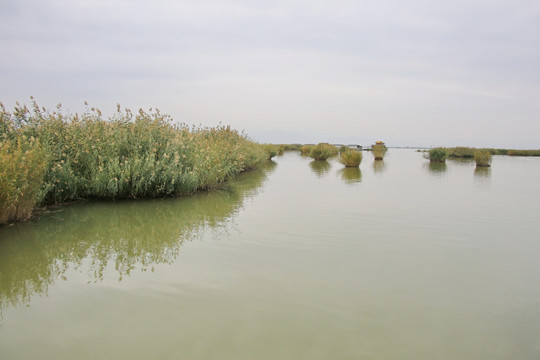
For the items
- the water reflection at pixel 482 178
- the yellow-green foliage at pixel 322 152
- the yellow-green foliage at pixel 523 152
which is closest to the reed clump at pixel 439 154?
the yellow-green foliage at pixel 322 152

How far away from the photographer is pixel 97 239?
5133 millimetres

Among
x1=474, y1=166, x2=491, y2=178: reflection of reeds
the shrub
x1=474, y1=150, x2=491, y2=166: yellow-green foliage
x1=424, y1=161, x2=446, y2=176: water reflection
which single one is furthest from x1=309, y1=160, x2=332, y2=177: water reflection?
the shrub

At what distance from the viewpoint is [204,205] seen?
8.19 metres

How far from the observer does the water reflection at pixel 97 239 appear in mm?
3811

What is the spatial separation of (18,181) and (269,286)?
473 cm

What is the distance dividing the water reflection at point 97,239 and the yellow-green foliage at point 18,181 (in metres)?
0.30

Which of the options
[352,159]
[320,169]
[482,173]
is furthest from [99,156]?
[482,173]

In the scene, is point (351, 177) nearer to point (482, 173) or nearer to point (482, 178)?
point (482, 178)

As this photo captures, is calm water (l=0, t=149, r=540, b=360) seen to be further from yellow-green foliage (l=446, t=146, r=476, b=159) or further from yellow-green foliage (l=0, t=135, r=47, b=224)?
yellow-green foliage (l=446, t=146, r=476, b=159)

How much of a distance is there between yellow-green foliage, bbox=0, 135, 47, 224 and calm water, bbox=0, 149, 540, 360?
33 cm

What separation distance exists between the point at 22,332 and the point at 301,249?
312cm

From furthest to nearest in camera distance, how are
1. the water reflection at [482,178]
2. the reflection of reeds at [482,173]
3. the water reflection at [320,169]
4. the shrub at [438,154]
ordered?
the shrub at [438,154], the water reflection at [320,169], the reflection of reeds at [482,173], the water reflection at [482,178]

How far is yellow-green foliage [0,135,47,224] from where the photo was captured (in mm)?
5391

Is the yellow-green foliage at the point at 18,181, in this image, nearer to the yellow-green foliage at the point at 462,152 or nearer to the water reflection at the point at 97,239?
the water reflection at the point at 97,239
